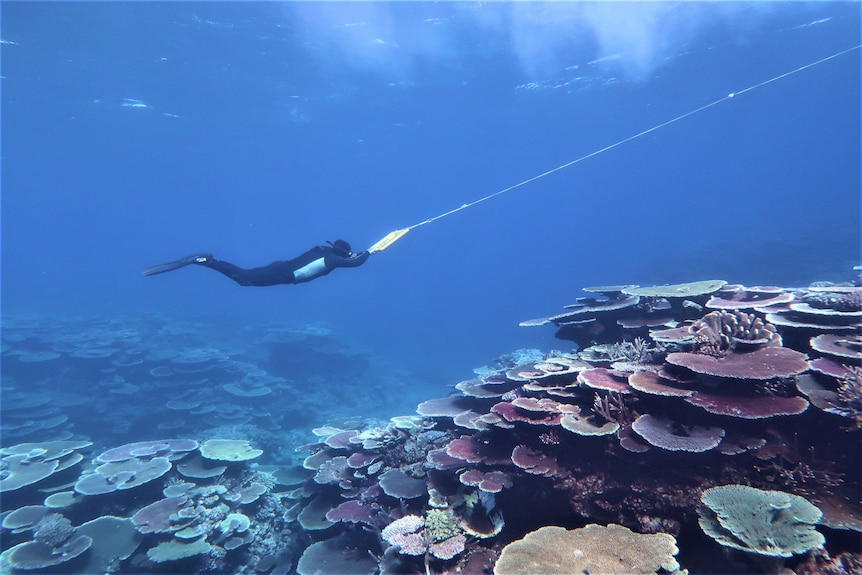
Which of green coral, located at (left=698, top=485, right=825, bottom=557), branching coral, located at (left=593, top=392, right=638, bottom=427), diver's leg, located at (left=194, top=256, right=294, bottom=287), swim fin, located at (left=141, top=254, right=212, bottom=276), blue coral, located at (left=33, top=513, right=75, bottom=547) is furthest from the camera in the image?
swim fin, located at (left=141, top=254, right=212, bottom=276)

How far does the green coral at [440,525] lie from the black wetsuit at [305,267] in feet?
18.4

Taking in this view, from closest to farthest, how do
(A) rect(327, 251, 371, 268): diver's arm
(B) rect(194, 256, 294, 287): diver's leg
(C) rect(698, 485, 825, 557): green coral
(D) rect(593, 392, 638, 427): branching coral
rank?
(C) rect(698, 485, 825, 557): green coral → (D) rect(593, 392, 638, 427): branching coral → (A) rect(327, 251, 371, 268): diver's arm → (B) rect(194, 256, 294, 287): diver's leg

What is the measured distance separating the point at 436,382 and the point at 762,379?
2641cm

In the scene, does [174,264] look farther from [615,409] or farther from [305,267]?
[615,409]

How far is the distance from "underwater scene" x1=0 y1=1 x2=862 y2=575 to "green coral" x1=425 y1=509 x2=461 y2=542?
3 centimetres

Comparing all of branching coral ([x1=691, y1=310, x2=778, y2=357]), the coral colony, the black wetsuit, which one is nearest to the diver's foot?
the black wetsuit

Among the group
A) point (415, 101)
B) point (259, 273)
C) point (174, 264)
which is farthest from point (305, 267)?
point (415, 101)

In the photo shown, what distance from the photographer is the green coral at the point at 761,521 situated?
2.82 m

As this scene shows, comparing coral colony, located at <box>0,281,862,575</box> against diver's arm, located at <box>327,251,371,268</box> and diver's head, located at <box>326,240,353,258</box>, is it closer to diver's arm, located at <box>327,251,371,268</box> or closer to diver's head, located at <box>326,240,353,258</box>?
diver's arm, located at <box>327,251,371,268</box>

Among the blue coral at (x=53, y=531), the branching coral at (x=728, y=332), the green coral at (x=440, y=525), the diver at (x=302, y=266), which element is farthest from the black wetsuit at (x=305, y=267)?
the branching coral at (x=728, y=332)

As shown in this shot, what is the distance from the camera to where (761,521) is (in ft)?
9.79

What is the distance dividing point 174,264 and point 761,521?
11.3 meters

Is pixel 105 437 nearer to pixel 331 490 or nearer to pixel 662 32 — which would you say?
pixel 331 490

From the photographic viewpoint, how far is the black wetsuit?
9050 mm
